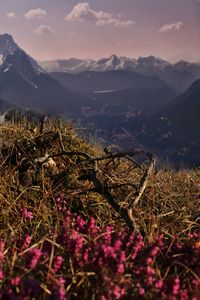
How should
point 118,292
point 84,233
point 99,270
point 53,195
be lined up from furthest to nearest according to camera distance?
1. point 53,195
2. point 84,233
3. point 99,270
4. point 118,292

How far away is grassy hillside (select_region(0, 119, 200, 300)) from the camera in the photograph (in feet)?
8.02

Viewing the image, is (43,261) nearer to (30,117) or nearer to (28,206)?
(28,206)

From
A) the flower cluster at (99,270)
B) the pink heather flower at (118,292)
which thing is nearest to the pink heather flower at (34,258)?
the flower cluster at (99,270)

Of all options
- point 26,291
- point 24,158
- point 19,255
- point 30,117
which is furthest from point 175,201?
point 30,117

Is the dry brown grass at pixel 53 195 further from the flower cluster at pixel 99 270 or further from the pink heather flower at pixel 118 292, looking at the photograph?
the pink heather flower at pixel 118 292

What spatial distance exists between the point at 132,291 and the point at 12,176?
276 centimetres

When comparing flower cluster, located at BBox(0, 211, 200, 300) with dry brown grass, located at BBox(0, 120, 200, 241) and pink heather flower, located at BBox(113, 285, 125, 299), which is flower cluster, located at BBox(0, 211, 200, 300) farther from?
dry brown grass, located at BBox(0, 120, 200, 241)

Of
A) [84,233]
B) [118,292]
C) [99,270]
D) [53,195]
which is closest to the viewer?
[118,292]

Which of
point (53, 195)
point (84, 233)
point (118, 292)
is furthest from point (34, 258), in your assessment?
point (53, 195)

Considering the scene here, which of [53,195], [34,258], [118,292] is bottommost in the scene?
[53,195]

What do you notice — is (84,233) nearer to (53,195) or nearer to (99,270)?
(99,270)

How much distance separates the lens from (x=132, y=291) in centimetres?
246

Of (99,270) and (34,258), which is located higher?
(34,258)

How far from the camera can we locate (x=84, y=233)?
3.36 meters
